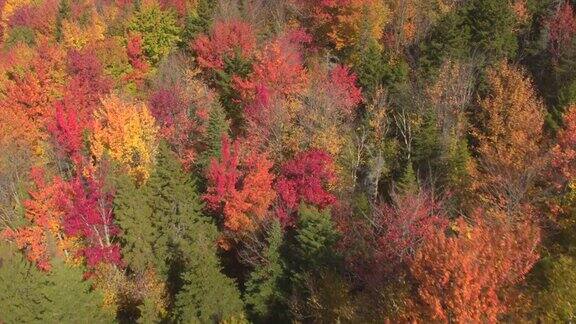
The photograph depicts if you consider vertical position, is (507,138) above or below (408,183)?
above

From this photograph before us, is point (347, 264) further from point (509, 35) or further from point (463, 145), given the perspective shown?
point (509, 35)

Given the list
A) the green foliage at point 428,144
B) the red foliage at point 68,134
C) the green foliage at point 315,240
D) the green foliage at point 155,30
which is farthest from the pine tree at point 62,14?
the green foliage at point 315,240

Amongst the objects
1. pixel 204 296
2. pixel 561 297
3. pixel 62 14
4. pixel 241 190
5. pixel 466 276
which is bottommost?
pixel 204 296

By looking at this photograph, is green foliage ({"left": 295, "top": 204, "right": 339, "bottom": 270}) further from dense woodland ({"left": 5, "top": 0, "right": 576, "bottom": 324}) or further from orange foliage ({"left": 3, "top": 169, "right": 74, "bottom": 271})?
orange foliage ({"left": 3, "top": 169, "right": 74, "bottom": 271})

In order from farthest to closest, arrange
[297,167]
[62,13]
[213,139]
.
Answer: [62,13]
[213,139]
[297,167]

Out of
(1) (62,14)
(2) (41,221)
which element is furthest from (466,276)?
(1) (62,14)

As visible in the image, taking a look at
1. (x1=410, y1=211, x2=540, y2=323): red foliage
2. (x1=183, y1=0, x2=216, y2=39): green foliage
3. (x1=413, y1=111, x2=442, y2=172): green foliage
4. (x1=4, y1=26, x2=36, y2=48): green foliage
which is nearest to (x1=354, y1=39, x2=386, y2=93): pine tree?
(x1=413, y1=111, x2=442, y2=172): green foliage

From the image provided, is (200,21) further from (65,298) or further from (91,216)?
(65,298)
